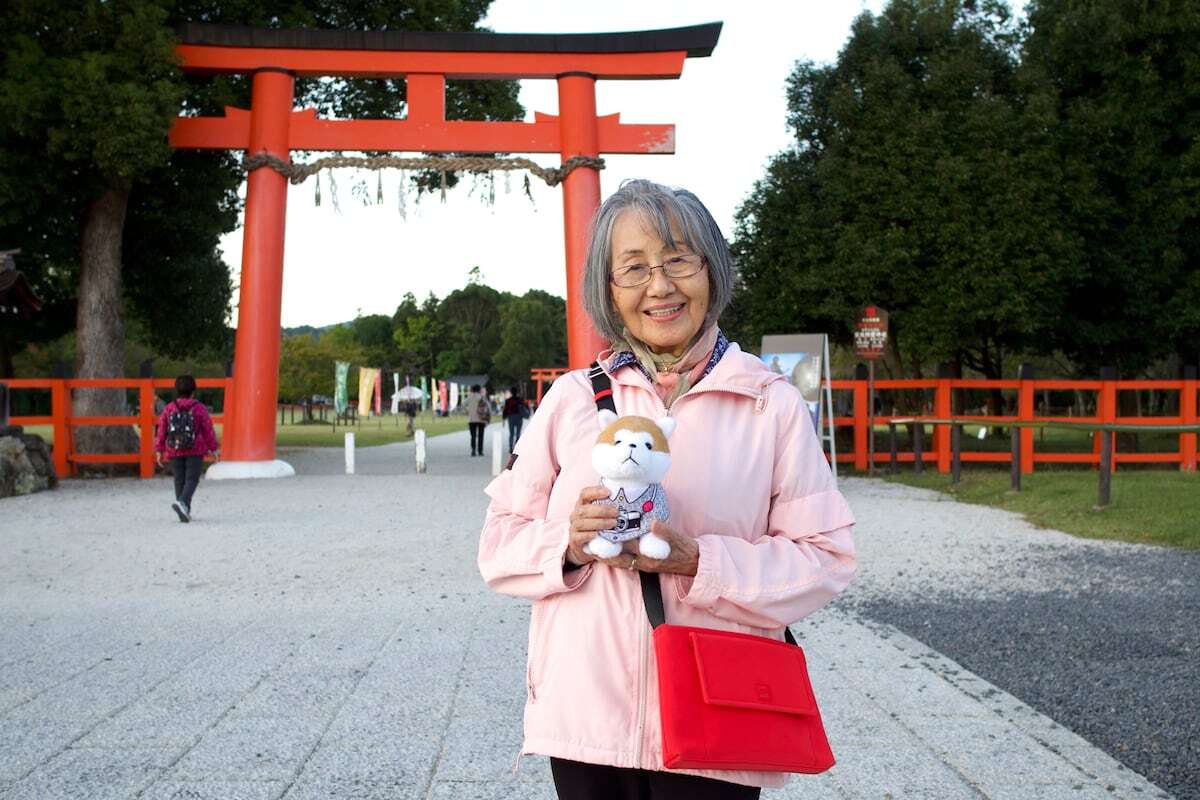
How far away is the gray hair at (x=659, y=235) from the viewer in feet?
6.30

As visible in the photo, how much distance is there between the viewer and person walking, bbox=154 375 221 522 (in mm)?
9609

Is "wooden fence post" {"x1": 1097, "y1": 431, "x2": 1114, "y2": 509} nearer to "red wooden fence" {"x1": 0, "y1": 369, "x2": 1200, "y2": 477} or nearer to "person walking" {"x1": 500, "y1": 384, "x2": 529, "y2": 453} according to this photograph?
"red wooden fence" {"x1": 0, "y1": 369, "x2": 1200, "y2": 477}

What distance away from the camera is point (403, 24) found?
16.3 meters

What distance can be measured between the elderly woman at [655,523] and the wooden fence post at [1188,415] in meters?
15.9

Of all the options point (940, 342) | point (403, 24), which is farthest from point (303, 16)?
point (940, 342)

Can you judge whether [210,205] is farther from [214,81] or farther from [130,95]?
[130,95]

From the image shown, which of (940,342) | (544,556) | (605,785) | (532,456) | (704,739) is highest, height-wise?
(940,342)

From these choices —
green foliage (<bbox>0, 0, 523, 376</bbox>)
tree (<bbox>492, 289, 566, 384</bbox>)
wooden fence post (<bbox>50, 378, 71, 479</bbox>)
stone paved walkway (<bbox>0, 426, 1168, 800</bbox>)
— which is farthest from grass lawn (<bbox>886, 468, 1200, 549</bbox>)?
tree (<bbox>492, 289, 566, 384</bbox>)

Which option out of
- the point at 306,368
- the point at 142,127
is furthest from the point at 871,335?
the point at 306,368

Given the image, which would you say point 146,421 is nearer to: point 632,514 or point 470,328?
point 632,514

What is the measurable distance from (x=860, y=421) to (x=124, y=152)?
37.1 feet

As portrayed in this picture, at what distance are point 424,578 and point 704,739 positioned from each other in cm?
564

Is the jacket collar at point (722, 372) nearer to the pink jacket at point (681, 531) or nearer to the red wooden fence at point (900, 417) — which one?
the pink jacket at point (681, 531)

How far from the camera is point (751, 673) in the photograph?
5.44 feet
